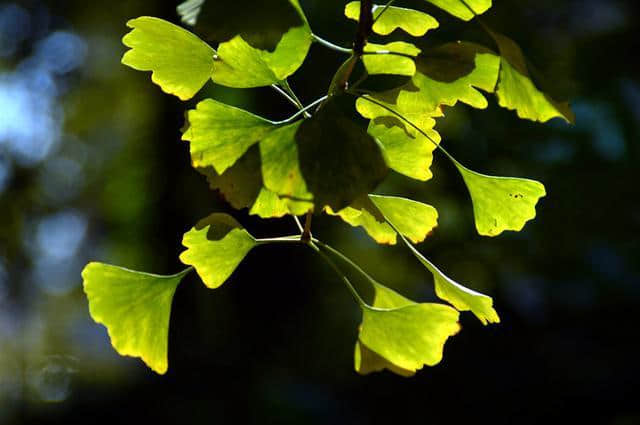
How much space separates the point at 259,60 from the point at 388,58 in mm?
70

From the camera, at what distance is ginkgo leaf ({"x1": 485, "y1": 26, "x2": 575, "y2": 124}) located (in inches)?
11.8

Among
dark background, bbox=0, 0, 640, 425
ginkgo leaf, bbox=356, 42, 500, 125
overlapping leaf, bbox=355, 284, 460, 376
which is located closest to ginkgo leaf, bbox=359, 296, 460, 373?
overlapping leaf, bbox=355, 284, 460, 376

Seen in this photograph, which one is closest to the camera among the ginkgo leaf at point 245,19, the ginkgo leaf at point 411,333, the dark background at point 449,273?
the ginkgo leaf at point 245,19

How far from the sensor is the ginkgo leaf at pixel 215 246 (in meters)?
0.39

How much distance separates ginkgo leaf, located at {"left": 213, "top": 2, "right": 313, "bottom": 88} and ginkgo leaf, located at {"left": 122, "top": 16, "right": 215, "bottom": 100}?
1 centimetres

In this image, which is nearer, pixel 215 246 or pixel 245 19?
pixel 245 19

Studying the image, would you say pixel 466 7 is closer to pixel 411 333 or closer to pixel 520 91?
pixel 520 91

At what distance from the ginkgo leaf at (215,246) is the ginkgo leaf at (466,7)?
0.53 feet

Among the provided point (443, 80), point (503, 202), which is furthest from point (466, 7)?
point (503, 202)

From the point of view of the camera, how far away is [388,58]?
0.36 metres

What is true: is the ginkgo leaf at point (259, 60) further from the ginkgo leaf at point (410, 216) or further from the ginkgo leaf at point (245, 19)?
the ginkgo leaf at point (410, 216)

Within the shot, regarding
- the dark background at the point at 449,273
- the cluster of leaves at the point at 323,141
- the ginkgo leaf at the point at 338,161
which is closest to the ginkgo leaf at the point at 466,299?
the cluster of leaves at the point at 323,141

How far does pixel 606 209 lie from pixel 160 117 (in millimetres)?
1888

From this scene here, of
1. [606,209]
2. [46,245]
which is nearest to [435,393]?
[606,209]
